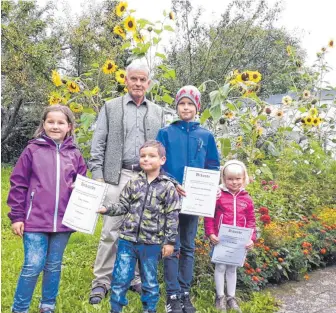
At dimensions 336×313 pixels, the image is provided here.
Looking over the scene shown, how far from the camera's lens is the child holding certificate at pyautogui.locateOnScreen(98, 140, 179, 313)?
288 cm

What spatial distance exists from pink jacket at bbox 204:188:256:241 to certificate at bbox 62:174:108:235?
3.04ft

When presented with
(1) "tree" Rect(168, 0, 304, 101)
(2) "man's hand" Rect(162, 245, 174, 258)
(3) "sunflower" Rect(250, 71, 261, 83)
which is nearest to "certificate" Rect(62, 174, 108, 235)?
(2) "man's hand" Rect(162, 245, 174, 258)

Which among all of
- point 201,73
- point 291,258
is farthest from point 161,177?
point 201,73

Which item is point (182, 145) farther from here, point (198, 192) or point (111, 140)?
point (111, 140)

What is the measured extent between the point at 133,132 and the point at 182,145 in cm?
42

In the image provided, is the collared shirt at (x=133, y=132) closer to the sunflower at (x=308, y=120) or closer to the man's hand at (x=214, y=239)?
the man's hand at (x=214, y=239)

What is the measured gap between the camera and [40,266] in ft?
9.39

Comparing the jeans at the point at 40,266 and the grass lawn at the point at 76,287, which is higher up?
the jeans at the point at 40,266

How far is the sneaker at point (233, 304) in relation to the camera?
3.35m

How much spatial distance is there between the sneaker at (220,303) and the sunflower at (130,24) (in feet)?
8.71

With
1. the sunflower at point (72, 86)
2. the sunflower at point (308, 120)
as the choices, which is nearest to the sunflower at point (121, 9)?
the sunflower at point (72, 86)

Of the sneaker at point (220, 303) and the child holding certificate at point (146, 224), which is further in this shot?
the sneaker at point (220, 303)

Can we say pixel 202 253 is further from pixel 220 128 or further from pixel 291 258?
pixel 220 128

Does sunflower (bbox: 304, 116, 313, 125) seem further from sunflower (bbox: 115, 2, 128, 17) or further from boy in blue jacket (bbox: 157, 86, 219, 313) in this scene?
boy in blue jacket (bbox: 157, 86, 219, 313)
